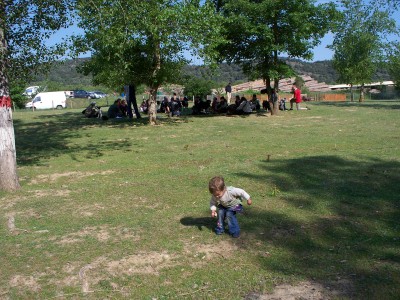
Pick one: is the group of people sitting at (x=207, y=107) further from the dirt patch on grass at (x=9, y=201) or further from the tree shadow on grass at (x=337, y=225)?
the dirt patch on grass at (x=9, y=201)

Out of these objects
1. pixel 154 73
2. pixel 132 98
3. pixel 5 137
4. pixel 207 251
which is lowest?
pixel 207 251

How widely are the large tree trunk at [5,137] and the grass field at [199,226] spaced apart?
0.30 m

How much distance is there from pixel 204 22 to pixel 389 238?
1201 centimetres

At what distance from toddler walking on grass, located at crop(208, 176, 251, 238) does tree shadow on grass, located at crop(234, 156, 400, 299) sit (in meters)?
0.35

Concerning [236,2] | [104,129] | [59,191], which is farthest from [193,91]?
[59,191]

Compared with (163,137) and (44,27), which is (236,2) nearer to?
(163,137)

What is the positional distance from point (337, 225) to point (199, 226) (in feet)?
5.91

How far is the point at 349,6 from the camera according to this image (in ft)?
128

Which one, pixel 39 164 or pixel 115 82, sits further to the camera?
pixel 115 82

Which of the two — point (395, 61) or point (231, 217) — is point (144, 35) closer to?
point (231, 217)

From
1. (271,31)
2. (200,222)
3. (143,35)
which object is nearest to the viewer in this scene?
(200,222)

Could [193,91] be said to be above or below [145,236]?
Answer: above

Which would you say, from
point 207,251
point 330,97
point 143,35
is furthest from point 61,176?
point 330,97

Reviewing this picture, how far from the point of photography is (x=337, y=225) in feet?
19.5
